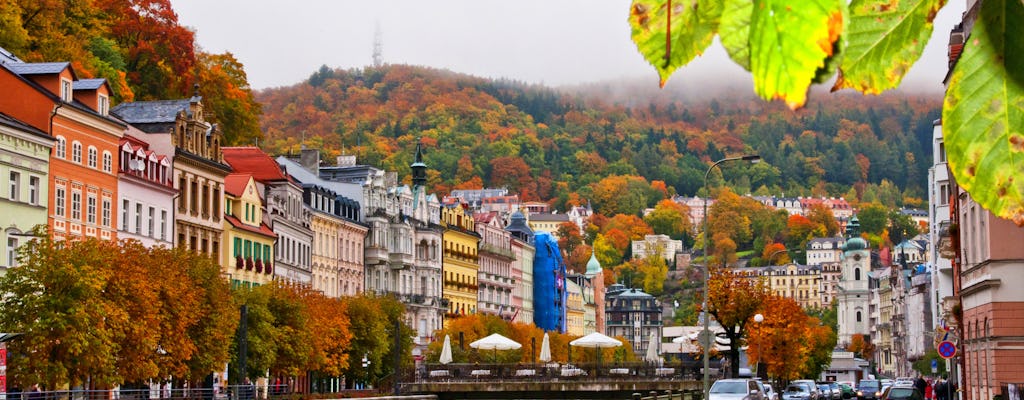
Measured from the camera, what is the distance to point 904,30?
5.69ft

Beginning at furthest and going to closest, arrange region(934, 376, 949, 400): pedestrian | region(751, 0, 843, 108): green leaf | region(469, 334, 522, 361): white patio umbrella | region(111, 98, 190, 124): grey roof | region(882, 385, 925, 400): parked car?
region(469, 334, 522, 361): white patio umbrella → region(111, 98, 190, 124): grey roof → region(934, 376, 949, 400): pedestrian → region(882, 385, 925, 400): parked car → region(751, 0, 843, 108): green leaf

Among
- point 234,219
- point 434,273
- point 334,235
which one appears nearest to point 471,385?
point 234,219

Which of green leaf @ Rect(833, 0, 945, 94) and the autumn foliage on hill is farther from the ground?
the autumn foliage on hill

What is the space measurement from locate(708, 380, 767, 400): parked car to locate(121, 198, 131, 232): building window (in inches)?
936

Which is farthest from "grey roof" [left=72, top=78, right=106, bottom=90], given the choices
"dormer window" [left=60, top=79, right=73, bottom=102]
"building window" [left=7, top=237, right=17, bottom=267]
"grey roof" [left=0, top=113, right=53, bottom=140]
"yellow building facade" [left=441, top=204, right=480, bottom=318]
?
"yellow building facade" [left=441, top=204, right=480, bottom=318]

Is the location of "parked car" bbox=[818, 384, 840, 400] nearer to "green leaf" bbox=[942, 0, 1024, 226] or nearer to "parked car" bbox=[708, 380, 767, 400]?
"parked car" bbox=[708, 380, 767, 400]

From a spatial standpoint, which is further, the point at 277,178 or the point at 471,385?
the point at 277,178

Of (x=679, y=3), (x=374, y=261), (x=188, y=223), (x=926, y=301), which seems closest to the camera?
(x=679, y=3)

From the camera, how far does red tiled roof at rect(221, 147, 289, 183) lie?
3246 inches

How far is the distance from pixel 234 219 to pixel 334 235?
21530 millimetres

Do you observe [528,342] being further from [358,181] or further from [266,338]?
[266,338]

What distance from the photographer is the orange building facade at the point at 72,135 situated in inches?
2060

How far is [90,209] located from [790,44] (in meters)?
58.3

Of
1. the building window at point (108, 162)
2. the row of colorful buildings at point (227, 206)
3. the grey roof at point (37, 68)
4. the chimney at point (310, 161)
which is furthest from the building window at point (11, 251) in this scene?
the chimney at point (310, 161)
